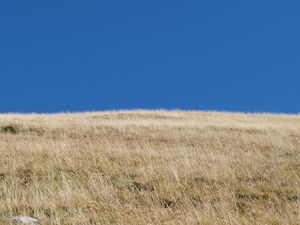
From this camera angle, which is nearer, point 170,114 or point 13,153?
point 13,153

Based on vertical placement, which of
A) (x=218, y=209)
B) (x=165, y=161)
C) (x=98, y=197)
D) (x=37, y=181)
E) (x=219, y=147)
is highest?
(x=219, y=147)

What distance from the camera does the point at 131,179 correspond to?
1405 cm

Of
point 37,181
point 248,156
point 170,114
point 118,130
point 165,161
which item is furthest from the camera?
point 170,114

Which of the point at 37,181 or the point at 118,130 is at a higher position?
the point at 118,130

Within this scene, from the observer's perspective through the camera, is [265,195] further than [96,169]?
No

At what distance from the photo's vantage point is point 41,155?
16.9 metres

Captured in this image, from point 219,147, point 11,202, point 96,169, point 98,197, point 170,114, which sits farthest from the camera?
point 170,114

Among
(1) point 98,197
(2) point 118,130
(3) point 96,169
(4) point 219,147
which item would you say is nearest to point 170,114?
(2) point 118,130

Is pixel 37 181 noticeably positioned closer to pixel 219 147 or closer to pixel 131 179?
pixel 131 179

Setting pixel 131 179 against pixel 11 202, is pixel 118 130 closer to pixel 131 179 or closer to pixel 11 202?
pixel 131 179

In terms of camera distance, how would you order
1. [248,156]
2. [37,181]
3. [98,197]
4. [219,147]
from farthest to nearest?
[219,147]
[248,156]
[37,181]
[98,197]

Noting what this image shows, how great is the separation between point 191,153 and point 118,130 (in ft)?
29.1

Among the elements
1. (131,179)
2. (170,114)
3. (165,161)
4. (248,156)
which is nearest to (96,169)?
(131,179)

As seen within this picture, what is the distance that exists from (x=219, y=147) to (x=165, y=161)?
17.1 ft
